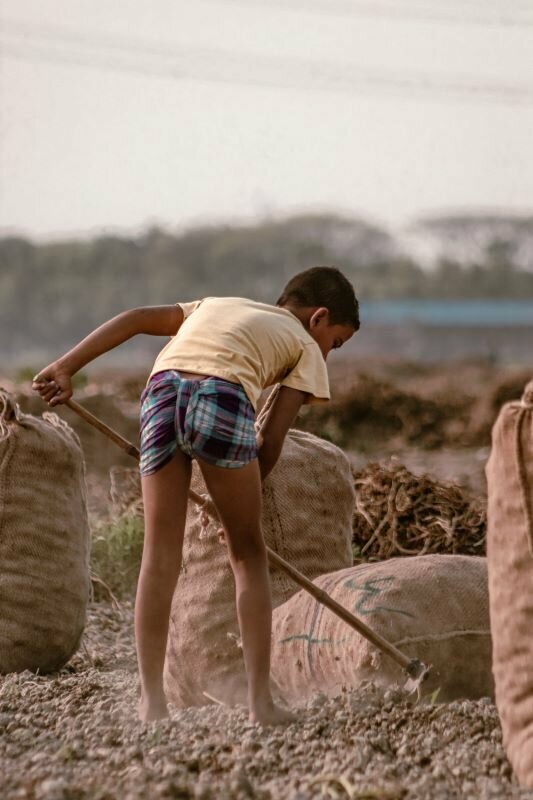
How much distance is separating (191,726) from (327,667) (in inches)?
23.8

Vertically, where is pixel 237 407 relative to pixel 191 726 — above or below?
above

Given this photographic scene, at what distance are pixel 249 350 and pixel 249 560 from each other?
2.13 ft

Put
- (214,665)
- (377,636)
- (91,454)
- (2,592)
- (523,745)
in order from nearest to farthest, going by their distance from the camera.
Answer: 1. (523,745)
2. (377,636)
3. (214,665)
4. (2,592)
5. (91,454)

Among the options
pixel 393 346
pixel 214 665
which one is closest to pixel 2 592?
pixel 214 665

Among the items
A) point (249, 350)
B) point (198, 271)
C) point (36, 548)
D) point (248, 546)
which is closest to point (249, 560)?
point (248, 546)

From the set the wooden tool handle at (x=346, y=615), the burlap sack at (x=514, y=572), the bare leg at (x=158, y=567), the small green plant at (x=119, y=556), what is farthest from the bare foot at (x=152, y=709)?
the small green plant at (x=119, y=556)

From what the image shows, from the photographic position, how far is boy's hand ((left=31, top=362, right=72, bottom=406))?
175 inches

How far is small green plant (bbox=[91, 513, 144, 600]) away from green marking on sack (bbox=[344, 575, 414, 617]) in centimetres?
285

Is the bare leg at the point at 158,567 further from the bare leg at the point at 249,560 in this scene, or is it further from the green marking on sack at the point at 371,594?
the green marking on sack at the point at 371,594

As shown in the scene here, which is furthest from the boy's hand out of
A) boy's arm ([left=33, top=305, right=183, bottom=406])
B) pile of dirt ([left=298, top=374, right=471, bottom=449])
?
pile of dirt ([left=298, top=374, right=471, bottom=449])

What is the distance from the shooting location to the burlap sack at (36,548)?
5227 millimetres

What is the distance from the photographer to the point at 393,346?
2157 inches

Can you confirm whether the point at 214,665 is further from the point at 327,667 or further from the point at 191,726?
the point at 191,726

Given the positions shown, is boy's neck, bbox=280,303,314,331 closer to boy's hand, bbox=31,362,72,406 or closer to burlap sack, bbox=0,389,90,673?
boy's hand, bbox=31,362,72,406
